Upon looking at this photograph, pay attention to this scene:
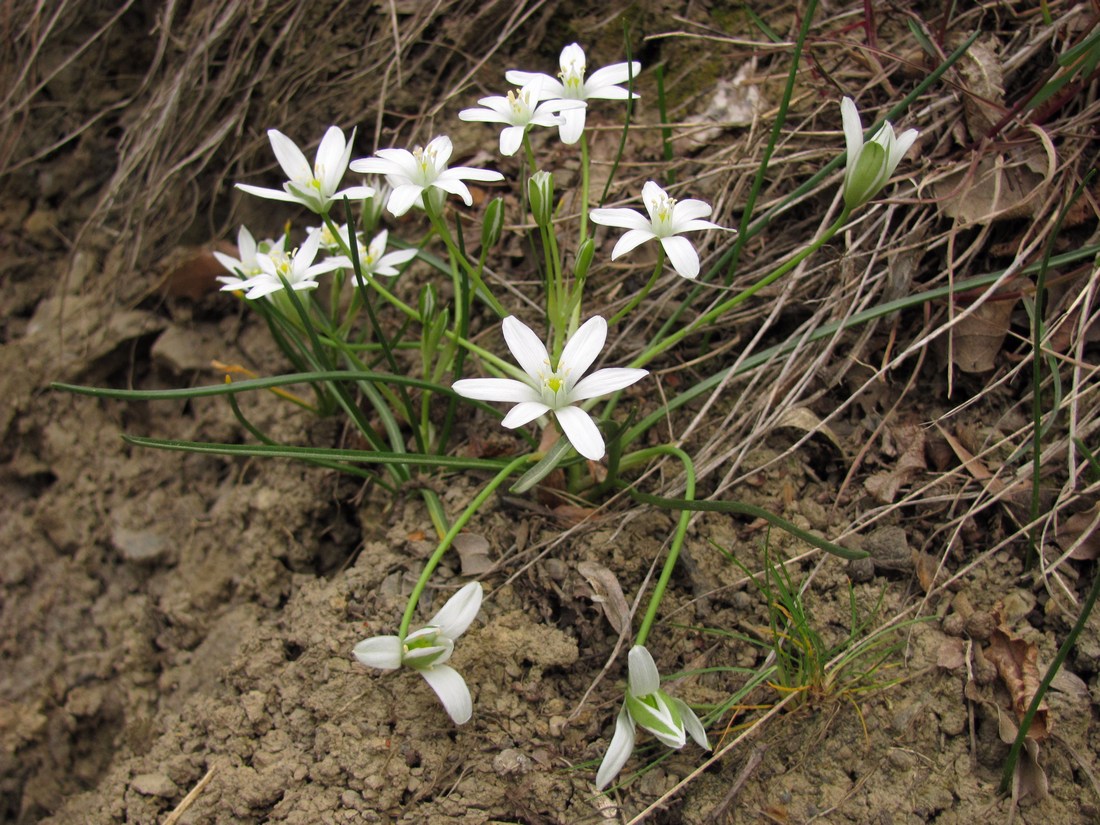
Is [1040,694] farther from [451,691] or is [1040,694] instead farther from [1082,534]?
[451,691]

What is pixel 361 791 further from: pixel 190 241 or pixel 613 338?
pixel 190 241

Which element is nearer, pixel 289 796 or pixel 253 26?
pixel 289 796

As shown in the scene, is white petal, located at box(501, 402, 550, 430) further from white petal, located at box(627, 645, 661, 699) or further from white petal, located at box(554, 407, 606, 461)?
white petal, located at box(627, 645, 661, 699)

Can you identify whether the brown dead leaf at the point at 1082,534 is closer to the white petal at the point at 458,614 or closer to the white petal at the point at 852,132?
the white petal at the point at 852,132

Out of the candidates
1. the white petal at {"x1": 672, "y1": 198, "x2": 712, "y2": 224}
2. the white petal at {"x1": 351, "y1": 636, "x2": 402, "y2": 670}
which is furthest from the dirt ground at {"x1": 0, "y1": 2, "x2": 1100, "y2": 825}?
the white petal at {"x1": 672, "y1": 198, "x2": 712, "y2": 224}

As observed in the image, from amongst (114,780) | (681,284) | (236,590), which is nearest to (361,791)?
(114,780)

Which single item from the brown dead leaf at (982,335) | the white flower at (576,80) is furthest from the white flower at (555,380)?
the brown dead leaf at (982,335)

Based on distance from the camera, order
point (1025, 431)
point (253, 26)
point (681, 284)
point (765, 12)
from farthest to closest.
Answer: point (253, 26), point (765, 12), point (681, 284), point (1025, 431)
